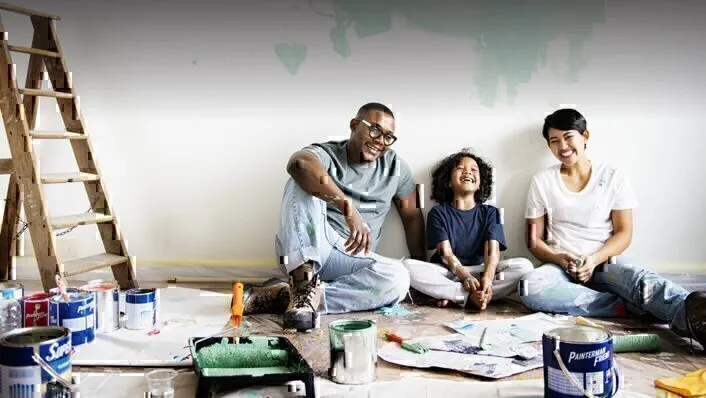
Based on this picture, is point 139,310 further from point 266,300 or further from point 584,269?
point 584,269

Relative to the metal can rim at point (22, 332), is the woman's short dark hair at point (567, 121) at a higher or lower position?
higher

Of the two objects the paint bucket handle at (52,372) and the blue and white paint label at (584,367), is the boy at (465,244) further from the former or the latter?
the paint bucket handle at (52,372)

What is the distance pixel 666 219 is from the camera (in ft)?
8.93

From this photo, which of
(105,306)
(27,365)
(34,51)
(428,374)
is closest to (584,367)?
(428,374)

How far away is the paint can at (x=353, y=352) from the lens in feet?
5.02

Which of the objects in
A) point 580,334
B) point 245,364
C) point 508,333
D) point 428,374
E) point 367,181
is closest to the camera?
point 580,334

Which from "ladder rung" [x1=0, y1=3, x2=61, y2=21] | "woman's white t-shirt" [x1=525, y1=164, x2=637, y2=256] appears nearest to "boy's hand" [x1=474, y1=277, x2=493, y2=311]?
"woman's white t-shirt" [x1=525, y1=164, x2=637, y2=256]

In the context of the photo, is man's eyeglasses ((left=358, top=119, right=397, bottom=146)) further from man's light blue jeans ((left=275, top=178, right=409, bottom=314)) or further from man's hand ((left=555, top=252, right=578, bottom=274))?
man's hand ((left=555, top=252, right=578, bottom=274))

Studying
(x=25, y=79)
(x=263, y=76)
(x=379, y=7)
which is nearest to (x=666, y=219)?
(x=379, y=7)

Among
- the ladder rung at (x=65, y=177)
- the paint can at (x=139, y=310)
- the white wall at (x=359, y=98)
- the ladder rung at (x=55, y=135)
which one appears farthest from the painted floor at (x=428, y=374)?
the ladder rung at (x=55, y=135)

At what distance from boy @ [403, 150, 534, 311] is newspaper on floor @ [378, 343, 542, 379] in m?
0.64

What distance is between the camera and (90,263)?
8.25 feet

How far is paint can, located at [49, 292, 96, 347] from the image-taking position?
179cm

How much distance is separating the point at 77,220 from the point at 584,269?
2.01 metres
